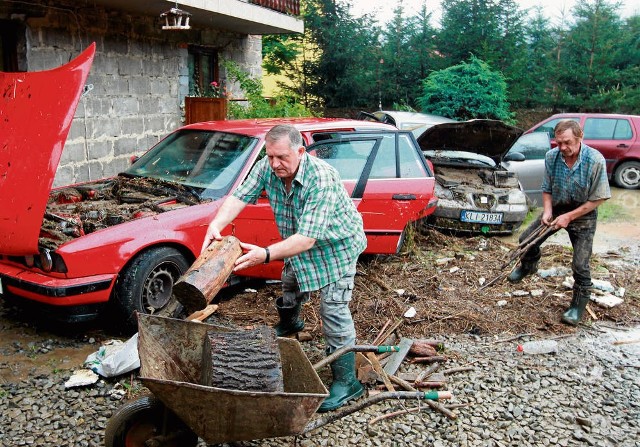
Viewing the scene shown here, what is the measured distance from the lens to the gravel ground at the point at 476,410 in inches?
146

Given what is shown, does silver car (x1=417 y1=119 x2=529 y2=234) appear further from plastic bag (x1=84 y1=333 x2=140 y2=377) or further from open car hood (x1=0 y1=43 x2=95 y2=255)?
open car hood (x1=0 y1=43 x2=95 y2=255)

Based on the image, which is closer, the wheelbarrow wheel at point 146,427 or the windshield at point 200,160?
the wheelbarrow wheel at point 146,427

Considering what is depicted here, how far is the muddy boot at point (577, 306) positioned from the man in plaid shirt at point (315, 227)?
2.50 metres

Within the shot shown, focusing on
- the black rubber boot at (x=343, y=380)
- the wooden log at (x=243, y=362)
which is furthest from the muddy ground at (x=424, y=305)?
the wooden log at (x=243, y=362)

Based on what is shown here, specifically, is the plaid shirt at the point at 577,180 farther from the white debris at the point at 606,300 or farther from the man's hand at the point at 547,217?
the white debris at the point at 606,300

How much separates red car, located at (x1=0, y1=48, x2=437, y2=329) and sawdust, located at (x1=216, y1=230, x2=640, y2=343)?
405 mm

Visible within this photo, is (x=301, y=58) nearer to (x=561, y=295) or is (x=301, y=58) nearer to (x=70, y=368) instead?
(x=561, y=295)

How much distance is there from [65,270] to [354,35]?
1607 centimetres

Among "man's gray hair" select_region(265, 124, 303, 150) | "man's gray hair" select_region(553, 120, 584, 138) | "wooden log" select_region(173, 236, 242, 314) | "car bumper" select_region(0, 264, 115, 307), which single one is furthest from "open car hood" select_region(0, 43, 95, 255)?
"man's gray hair" select_region(553, 120, 584, 138)

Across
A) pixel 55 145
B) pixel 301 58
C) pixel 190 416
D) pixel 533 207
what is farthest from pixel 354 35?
pixel 190 416

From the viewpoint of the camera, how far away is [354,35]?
1891 cm

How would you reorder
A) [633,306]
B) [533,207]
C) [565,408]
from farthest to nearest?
[533,207] < [633,306] < [565,408]

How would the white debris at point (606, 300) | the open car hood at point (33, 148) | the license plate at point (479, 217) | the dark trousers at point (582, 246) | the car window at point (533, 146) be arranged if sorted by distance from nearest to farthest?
1. the open car hood at point (33, 148)
2. the dark trousers at point (582, 246)
3. the white debris at point (606, 300)
4. the license plate at point (479, 217)
5. the car window at point (533, 146)

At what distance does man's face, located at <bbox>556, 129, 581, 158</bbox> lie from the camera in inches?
205
